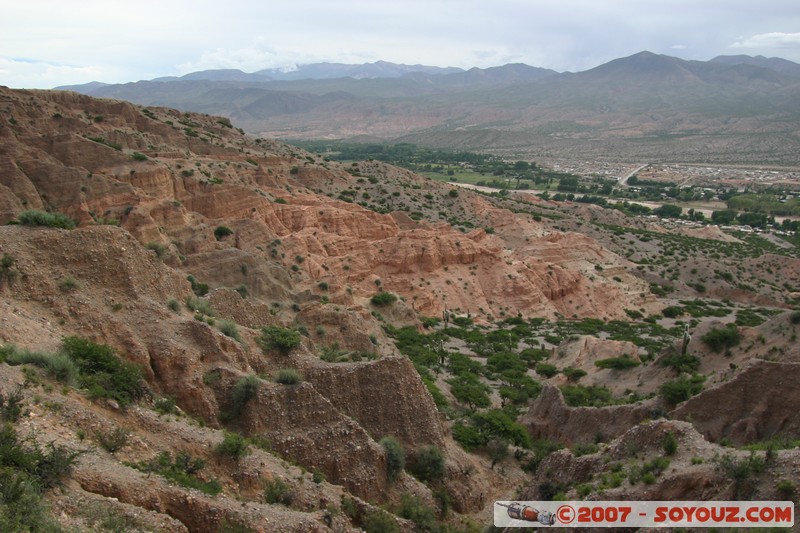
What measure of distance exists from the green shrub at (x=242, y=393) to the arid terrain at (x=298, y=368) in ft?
0.19

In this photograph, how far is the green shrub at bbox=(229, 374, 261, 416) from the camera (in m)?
17.0

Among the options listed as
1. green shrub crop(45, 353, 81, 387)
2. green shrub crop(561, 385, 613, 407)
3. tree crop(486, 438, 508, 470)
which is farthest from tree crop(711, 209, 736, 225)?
green shrub crop(45, 353, 81, 387)

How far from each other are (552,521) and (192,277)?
2055cm

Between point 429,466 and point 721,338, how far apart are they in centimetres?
1642

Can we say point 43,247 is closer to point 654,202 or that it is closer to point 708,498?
point 708,498

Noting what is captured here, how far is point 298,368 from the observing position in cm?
2012

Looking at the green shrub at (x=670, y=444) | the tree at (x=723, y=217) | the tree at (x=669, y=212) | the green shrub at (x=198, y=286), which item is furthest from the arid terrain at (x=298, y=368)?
the tree at (x=723, y=217)

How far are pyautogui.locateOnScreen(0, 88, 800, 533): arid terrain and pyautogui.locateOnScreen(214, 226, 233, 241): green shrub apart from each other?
171 mm

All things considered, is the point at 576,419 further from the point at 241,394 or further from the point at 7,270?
the point at 7,270

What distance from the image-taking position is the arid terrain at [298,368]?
42.3ft

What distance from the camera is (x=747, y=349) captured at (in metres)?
27.3

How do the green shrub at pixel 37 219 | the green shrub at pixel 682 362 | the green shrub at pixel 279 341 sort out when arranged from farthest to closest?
the green shrub at pixel 682 362, the green shrub at pixel 279 341, the green shrub at pixel 37 219

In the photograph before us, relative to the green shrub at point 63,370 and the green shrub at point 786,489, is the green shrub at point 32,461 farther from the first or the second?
the green shrub at point 786,489

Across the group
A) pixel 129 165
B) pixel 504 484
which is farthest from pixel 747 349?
pixel 129 165
